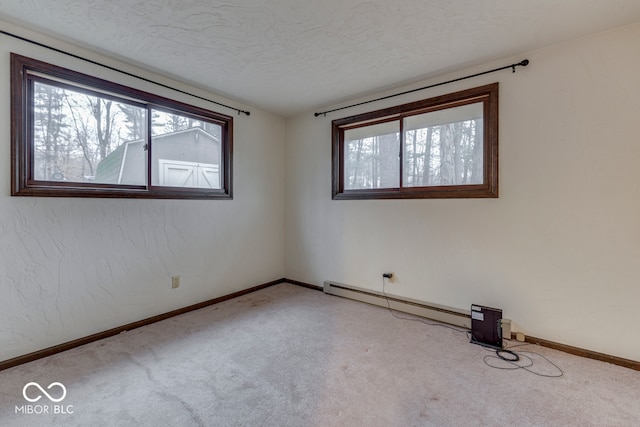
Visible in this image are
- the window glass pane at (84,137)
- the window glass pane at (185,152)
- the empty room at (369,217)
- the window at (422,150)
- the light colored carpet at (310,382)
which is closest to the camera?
the light colored carpet at (310,382)

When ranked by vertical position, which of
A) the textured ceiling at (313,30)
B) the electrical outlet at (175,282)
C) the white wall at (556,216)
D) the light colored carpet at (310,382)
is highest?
the textured ceiling at (313,30)

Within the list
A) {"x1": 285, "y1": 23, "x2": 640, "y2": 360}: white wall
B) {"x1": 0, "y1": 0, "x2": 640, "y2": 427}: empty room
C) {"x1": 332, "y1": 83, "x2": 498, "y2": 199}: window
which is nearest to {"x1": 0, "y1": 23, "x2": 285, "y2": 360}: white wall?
{"x1": 0, "y1": 0, "x2": 640, "y2": 427}: empty room

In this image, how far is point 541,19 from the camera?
6.08ft

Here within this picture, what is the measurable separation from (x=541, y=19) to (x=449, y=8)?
0.67m

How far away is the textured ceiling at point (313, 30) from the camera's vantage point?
5.68ft

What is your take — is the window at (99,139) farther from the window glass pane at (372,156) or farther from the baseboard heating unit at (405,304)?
the baseboard heating unit at (405,304)

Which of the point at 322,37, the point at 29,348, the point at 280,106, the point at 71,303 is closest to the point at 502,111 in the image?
the point at 322,37

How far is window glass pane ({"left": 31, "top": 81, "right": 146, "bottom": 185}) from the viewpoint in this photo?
2078mm

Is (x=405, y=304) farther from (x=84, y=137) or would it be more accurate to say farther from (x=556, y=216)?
(x=84, y=137)

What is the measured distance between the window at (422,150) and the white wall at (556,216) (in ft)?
0.35

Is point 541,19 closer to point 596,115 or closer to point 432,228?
point 596,115

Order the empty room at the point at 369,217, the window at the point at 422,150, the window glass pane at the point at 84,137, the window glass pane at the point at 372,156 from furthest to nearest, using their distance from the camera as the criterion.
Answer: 1. the window glass pane at the point at 372,156
2. the window at the point at 422,150
3. the window glass pane at the point at 84,137
4. the empty room at the point at 369,217

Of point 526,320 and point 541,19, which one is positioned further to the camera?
point 526,320

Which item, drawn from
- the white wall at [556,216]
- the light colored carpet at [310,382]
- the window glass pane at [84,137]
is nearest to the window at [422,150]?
the white wall at [556,216]
